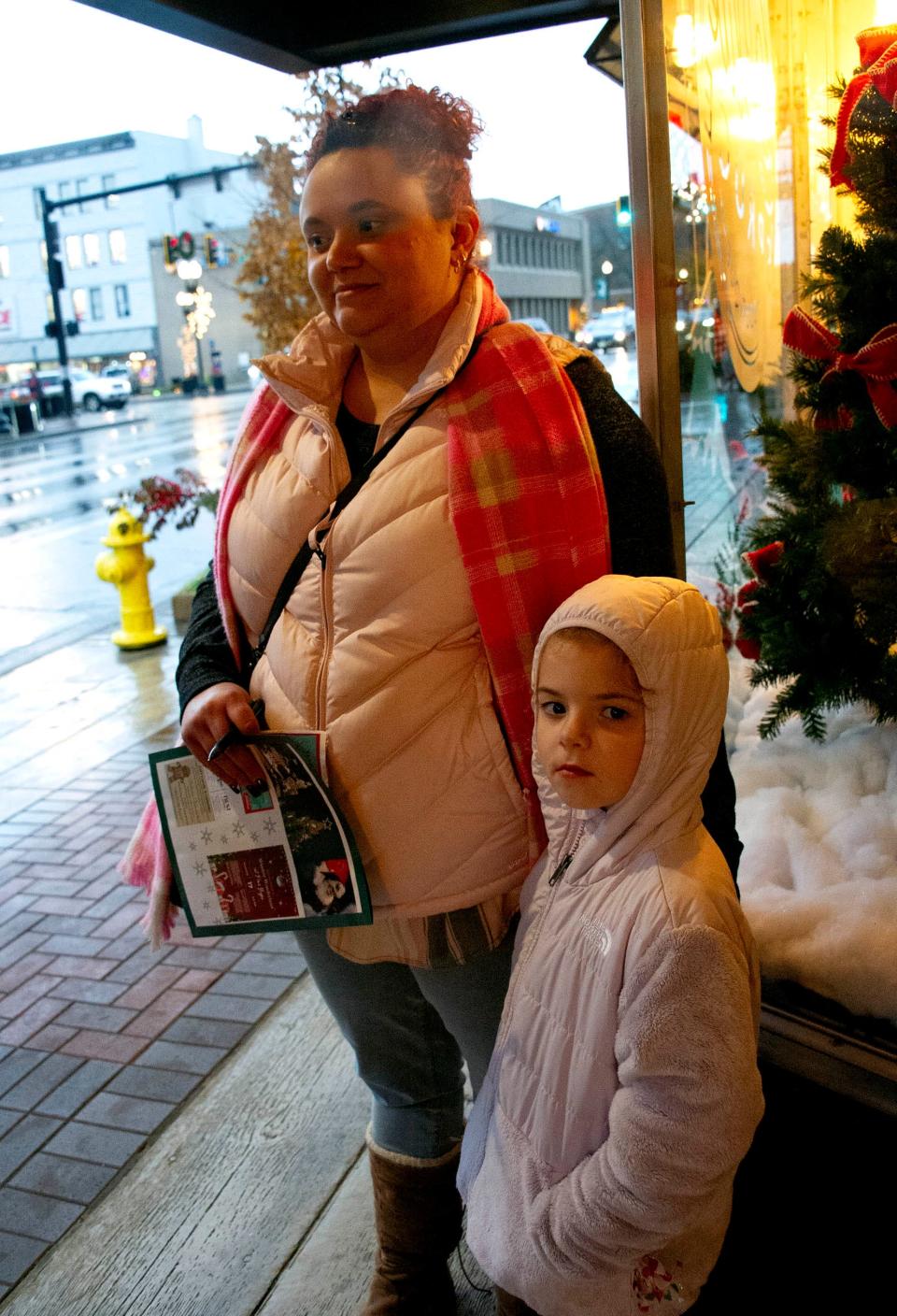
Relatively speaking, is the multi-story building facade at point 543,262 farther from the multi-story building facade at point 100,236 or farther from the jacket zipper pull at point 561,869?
the multi-story building facade at point 100,236

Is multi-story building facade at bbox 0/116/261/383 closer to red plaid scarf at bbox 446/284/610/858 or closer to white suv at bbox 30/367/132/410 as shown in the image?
white suv at bbox 30/367/132/410

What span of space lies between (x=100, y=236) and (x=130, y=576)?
167ft

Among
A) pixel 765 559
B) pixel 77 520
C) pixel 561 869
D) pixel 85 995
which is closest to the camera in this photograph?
pixel 561 869

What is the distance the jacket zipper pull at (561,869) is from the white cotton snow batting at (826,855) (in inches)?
26.7

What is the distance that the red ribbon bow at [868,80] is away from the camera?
1935 mm

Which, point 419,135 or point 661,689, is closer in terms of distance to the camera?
point 661,689

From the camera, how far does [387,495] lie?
1600 mm

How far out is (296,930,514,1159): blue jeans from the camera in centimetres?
176

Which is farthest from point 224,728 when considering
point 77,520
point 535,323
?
point 77,520

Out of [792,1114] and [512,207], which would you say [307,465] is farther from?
[512,207]

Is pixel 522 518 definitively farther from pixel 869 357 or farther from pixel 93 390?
pixel 93 390

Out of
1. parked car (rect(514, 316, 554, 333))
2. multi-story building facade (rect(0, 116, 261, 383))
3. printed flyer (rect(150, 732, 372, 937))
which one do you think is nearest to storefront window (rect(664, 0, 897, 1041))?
parked car (rect(514, 316, 554, 333))

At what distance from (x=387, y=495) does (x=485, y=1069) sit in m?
0.99

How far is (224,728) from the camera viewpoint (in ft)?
5.59
